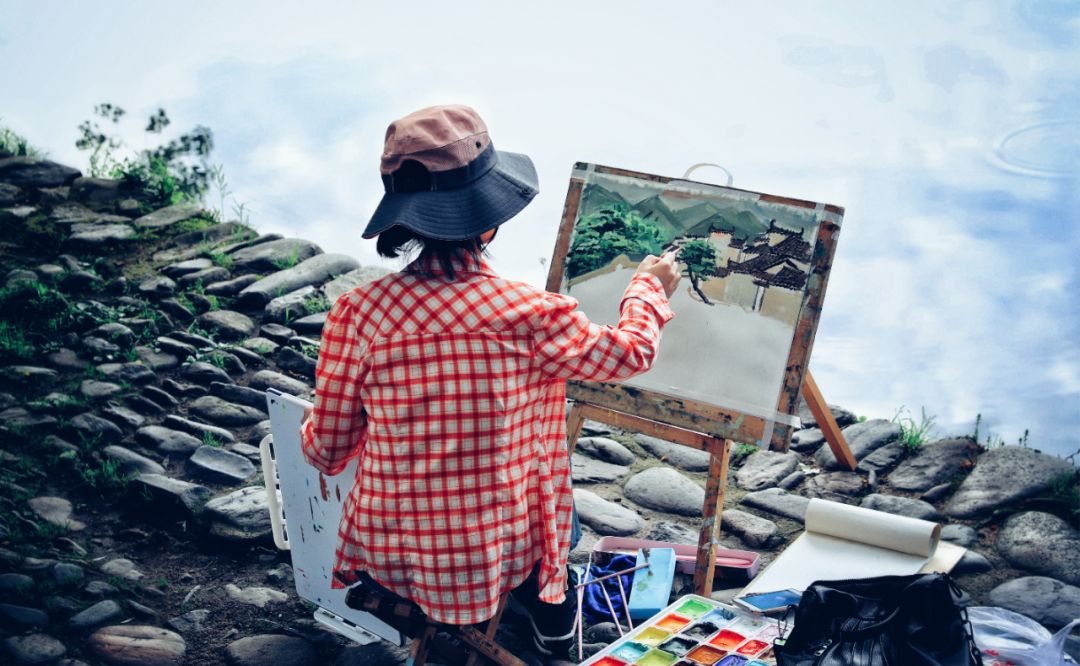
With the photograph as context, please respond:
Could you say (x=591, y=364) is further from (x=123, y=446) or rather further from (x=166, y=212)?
(x=166, y=212)

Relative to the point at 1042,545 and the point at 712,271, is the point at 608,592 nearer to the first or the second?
the point at 712,271

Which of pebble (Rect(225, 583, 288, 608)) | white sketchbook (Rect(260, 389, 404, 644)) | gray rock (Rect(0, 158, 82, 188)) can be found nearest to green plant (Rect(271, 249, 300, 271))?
gray rock (Rect(0, 158, 82, 188))

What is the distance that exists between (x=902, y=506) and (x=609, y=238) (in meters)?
1.73

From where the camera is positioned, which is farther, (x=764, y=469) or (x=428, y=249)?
(x=764, y=469)

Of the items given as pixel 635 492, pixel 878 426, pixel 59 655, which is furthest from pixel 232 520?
pixel 878 426

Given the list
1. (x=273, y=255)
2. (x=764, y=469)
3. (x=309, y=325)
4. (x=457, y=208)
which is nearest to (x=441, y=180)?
(x=457, y=208)

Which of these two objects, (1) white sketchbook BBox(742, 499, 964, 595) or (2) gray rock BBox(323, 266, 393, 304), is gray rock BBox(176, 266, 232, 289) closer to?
(2) gray rock BBox(323, 266, 393, 304)

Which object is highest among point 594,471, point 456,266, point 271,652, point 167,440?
point 456,266

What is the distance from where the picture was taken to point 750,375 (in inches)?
111

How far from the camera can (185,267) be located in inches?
225

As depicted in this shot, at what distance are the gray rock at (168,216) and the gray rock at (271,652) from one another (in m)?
4.24

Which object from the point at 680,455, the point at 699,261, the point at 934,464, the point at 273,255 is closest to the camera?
the point at 699,261

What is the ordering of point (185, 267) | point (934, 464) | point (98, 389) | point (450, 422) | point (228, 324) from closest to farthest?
point (450, 422) < point (934, 464) < point (98, 389) < point (228, 324) < point (185, 267)

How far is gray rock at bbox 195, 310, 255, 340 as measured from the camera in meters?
5.10
